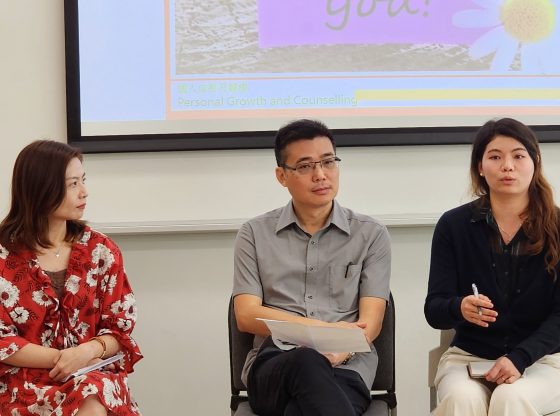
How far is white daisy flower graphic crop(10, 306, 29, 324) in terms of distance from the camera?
240 cm

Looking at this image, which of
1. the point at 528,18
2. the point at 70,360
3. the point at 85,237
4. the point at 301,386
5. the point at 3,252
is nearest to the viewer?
the point at 301,386

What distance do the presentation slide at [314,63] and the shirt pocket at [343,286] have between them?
3.27 ft

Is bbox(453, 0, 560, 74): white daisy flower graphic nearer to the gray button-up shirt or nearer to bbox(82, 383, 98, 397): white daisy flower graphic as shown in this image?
the gray button-up shirt

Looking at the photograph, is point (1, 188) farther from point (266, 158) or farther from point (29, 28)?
point (266, 158)

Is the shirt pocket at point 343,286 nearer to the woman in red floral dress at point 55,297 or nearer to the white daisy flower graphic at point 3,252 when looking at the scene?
the woman in red floral dress at point 55,297

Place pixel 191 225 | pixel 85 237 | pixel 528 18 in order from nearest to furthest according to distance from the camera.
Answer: pixel 85 237, pixel 191 225, pixel 528 18

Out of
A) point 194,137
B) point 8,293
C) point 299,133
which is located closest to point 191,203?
point 194,137

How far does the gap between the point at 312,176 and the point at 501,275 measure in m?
0.68

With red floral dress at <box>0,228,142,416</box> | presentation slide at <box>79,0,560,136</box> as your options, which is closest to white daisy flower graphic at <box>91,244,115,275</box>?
red floral dress at <box>0,228,142,416</box>

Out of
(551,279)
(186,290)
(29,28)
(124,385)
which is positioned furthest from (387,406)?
(29,28)

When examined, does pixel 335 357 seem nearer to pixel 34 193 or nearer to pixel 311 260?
pixel 311 260

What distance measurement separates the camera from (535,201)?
8.61ft

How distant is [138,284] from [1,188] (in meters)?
0.71

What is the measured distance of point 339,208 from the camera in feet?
8.86
